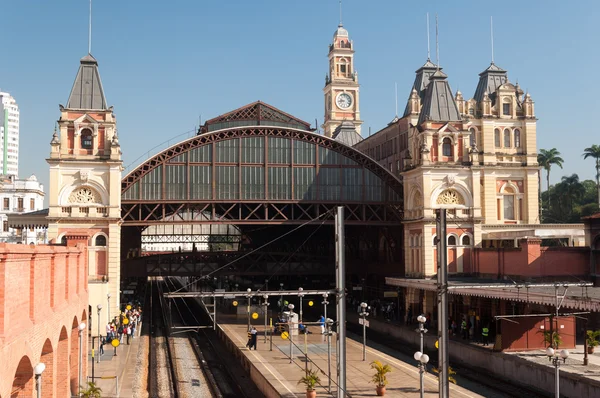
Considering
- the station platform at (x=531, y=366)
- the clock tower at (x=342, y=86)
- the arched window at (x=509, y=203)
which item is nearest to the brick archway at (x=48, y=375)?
the station platform at (x=531, y=366)

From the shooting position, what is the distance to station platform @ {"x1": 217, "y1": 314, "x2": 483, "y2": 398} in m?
34.9

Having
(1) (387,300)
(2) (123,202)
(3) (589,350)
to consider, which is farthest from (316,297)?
(3) (589,350)

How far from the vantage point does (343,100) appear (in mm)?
137875

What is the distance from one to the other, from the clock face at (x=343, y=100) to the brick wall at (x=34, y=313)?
350 ft

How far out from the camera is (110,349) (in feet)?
168

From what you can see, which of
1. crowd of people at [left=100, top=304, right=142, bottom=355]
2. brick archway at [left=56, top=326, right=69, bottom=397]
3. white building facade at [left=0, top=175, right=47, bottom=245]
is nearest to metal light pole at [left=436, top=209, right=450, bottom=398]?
brick archway at [left=56, top=326, right=69, bottom=397]

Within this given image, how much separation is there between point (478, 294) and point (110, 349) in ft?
81.6

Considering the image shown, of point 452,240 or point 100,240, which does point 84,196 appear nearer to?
point 100,240

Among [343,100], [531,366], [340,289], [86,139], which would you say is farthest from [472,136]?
[343,100]

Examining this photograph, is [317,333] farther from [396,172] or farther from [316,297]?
[316,297]

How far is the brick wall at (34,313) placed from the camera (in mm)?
18672

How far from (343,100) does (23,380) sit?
119m

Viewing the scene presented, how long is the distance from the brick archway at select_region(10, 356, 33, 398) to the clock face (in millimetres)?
118300

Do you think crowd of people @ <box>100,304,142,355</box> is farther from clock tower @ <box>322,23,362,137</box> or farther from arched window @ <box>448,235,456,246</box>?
clock tower @ <box>322,23,362,137</box>
